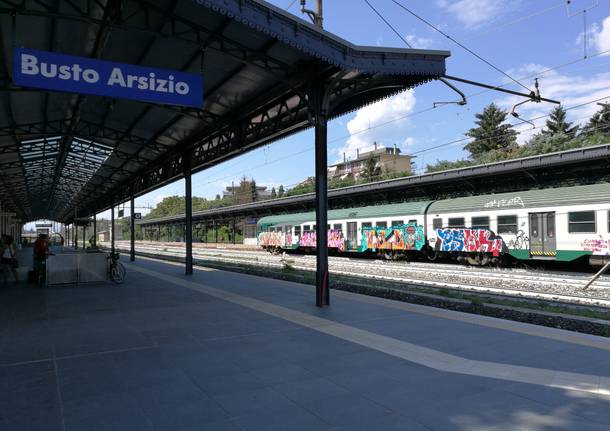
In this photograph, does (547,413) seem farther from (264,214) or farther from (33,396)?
(264,214)

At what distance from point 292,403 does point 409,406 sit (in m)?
1.06

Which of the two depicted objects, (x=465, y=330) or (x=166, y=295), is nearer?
(x=465, y=330)

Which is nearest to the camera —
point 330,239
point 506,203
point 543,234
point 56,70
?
point 56,70

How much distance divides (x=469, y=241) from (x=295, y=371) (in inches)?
735

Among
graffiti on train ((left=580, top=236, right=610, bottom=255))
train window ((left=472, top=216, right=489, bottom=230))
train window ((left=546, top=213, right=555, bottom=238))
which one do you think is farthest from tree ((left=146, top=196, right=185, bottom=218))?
graffiti on train ((left=580, top=236, right=610, bottom=255))

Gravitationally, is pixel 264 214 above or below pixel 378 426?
above

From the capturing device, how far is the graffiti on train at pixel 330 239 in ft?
101

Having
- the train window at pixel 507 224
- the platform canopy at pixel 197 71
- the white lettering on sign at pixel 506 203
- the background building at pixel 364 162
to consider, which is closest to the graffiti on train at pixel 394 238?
the white lettering on sign at pixel 506 203

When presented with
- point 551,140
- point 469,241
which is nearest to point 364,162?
point 551,140

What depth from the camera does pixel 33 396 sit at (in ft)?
14.5

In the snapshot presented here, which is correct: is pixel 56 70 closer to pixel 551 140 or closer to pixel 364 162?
pixel 551 140

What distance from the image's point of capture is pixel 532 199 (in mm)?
19609

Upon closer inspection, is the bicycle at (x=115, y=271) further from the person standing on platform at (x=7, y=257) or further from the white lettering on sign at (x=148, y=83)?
the white lettering on sign at (x=148, y=83)

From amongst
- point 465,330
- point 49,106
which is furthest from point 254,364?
point 49,106
